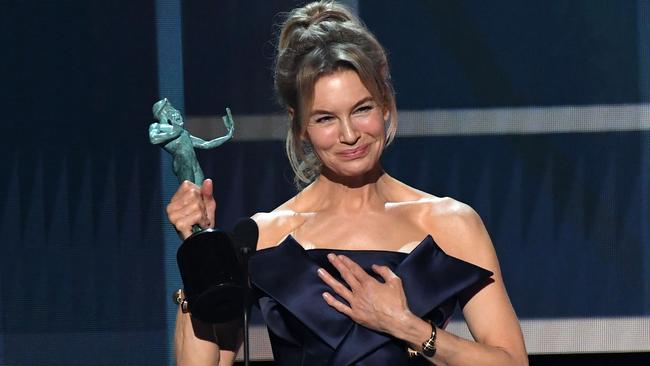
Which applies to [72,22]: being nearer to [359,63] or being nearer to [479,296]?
[359,63]

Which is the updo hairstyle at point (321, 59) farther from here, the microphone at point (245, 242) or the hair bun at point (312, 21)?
the microphone at point (245, 242)

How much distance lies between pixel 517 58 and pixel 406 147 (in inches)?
15.6

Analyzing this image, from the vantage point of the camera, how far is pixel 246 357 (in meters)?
1.51

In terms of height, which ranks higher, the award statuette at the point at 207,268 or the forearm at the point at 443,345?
the award statuette at the point at 207,268

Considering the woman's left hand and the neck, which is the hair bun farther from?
the woman's left hand

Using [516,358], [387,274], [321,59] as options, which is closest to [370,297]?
[387,274]

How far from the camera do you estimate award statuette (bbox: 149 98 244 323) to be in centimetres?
155

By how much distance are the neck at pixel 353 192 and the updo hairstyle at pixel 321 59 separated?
0.28ft

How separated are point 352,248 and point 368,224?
0.06 meters

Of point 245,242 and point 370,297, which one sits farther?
point 370,297

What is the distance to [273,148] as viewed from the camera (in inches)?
118

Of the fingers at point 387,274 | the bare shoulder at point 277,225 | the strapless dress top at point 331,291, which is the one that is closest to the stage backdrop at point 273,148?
the bare shoulder at point 277,225

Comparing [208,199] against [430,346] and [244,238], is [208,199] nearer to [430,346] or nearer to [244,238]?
[244,238]

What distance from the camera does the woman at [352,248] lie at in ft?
5.88
